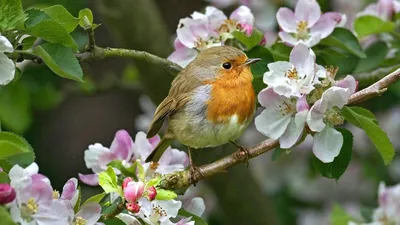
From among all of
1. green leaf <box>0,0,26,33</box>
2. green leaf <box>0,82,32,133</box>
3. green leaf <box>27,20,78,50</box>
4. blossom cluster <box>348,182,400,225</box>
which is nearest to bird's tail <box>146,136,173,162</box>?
green leaf <box>27,20,78,50</box>

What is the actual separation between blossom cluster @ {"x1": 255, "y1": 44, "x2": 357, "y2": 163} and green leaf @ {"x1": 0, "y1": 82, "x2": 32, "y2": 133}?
1.27 metres

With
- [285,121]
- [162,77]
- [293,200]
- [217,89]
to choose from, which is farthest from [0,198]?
[293,200]

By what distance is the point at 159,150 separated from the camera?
2.02 m

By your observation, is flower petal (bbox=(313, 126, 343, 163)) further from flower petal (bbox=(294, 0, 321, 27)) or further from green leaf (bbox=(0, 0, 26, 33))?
green leaf (bbox=(0, 0, 26, 33))

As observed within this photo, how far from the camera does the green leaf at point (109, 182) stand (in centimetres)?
164

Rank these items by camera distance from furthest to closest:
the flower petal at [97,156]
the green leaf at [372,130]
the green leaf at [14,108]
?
the green leaf at [14,108] → the flower petal at [97,156] → the green leaf at [372,130]

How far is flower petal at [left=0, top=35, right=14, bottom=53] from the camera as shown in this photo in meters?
1.60

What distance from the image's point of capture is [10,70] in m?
1.65

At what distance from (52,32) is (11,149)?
13.0 inches

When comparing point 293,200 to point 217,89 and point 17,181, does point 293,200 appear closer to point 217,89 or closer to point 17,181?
point 217,89

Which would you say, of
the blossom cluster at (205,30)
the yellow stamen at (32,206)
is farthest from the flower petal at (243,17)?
the yellow stamen at (32,206)

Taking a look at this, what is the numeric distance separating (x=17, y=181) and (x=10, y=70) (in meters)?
0.29

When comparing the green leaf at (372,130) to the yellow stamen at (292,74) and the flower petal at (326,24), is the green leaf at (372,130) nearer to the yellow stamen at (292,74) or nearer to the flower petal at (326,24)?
the yellow stamen at (292,74)

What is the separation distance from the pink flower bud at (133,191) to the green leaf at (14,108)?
4.24ft
